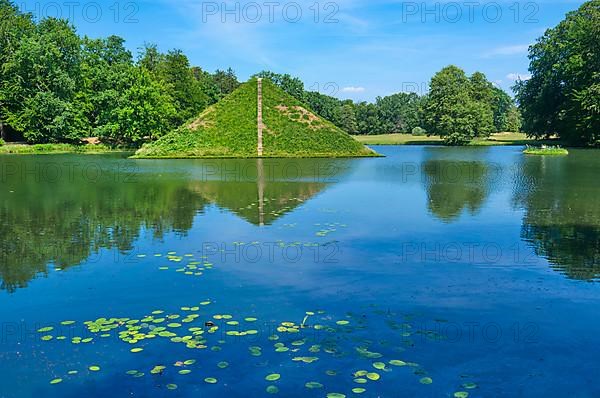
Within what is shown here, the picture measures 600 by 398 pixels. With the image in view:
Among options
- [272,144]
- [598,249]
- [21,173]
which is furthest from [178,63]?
[598,249]

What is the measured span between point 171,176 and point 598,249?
22.3 metres

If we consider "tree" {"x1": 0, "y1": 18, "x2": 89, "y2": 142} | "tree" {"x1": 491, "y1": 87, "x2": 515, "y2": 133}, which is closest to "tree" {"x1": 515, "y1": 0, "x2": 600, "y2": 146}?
"tree" {"x1": 491, "y1": 87, "x2": 515, "y2": 133}

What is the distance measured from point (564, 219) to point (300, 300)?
1029cm

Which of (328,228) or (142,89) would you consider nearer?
(328,228)

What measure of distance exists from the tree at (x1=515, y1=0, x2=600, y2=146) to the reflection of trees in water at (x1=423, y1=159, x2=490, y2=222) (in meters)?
37.0

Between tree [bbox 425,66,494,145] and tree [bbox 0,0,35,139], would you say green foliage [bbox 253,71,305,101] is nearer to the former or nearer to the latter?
tree [bbox 425,66,494,145]

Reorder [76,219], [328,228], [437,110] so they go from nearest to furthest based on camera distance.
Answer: [328,228] < [76,219] < [437,110]

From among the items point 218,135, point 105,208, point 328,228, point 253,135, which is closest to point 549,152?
point 253,135

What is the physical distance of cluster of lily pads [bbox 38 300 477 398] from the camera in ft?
18.8

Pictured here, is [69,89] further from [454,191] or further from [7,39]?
[454,191]

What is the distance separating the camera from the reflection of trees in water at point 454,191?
56.5 ft

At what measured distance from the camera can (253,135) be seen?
5234cm

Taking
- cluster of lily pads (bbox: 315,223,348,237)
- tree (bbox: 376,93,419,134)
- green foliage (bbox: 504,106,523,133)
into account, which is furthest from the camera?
green foliage (bbox: 504,106,523,133)

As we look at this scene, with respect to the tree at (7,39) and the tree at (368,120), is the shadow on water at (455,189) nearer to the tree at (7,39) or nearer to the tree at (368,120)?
the tree at (7,39)
